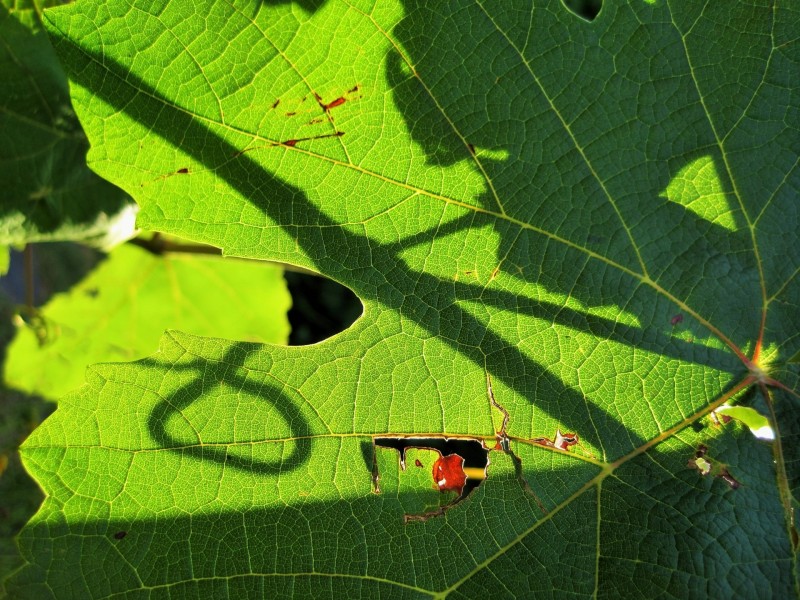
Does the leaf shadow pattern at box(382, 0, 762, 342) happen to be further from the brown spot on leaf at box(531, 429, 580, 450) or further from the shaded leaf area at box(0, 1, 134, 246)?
the shaded leaf area at box(0, 1, 134, 246)

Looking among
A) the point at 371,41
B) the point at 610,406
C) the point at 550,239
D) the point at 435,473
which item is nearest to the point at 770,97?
the point at 550,239

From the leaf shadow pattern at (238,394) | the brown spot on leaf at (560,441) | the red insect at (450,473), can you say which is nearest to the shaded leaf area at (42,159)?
the leaf shadow pattern at (238,394)

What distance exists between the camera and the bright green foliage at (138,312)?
3029mm

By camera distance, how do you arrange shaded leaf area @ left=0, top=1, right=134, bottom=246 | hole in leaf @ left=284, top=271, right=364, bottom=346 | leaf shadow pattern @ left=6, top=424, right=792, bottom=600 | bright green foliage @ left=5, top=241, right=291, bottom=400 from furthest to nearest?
hole in leaf @ left=284, top=271, right=364, bottom=346 < bright green foliage @ left=5, top=241, right=291, bottom=400 < shaded leaf area @ left=0, top=1, right=134, bottom=246 < leaf shadow pattern @ left=6, top=424, right=792, bottom=600

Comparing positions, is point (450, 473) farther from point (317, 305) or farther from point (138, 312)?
point (317, 305)

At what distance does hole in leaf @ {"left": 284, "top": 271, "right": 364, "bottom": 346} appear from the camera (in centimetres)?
Result: 568

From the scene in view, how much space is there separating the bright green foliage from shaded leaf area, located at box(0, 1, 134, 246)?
3.09 ft

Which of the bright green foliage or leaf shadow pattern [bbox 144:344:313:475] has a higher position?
leaf shadow pattern [bbox 144:344:313:475]

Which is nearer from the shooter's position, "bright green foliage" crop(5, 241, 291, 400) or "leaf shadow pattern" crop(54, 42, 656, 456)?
"leaf shadow pattern" crop(54, 42, 656, 456)

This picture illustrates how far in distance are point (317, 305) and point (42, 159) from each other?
3829 mm

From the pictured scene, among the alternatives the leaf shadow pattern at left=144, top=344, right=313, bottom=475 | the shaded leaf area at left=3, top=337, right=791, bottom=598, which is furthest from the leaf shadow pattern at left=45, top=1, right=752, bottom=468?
the leaf shadow pattern at left=144, top=344, right=313, bottom=475

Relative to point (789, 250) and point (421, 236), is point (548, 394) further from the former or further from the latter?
point (789, 250)

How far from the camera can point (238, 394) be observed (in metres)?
1.43

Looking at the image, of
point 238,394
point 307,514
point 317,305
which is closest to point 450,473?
point 307,514
